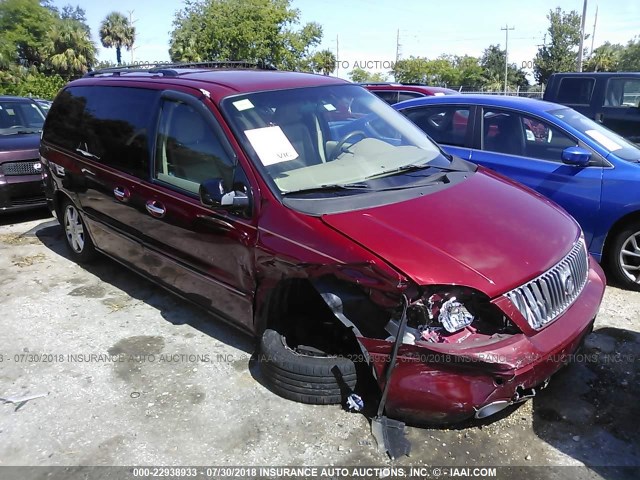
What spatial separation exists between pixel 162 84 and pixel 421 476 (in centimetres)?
316

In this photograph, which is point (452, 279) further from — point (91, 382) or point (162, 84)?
point (162, 84)

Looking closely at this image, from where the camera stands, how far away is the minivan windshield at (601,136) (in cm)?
485

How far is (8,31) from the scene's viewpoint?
140 feet

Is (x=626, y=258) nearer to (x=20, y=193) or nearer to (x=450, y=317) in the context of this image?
(x=450, y=317)

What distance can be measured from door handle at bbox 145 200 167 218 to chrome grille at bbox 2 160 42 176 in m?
3.89

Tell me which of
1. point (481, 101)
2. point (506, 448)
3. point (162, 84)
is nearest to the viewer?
point (506, 448)

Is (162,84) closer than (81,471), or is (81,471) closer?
(81,471)

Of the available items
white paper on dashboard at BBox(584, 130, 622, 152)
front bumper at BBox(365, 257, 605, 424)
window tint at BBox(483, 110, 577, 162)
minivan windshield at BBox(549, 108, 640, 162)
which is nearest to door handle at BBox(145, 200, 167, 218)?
front bumper at BBox(365, 257, 605, 424)

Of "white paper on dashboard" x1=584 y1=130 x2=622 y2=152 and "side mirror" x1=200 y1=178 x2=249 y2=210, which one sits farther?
"white paper on dashboard" x1=584 y1=130 x2=622 y2=152

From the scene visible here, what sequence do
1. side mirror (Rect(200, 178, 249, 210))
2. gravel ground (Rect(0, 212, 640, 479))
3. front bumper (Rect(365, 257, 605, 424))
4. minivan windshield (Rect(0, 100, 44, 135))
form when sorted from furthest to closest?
1. minivan windshield (Rect(0, 100, 44, 135))
2. side mirror (Rect(200, 178, 249, 210))
3. gravel ground (Rect(0, 212, 640, 479))
4. front bumper (Rect(365, 257, 605, 424))

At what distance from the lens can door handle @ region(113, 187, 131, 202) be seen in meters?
4.16

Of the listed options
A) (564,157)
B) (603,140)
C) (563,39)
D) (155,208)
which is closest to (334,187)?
(155,208)

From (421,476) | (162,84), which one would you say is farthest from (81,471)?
(162,84)

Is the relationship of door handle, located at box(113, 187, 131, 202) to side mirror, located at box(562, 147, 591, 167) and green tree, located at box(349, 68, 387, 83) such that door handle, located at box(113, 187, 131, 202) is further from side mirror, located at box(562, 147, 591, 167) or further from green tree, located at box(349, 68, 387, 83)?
green tree, located at box(349, 68, 387, 83)
